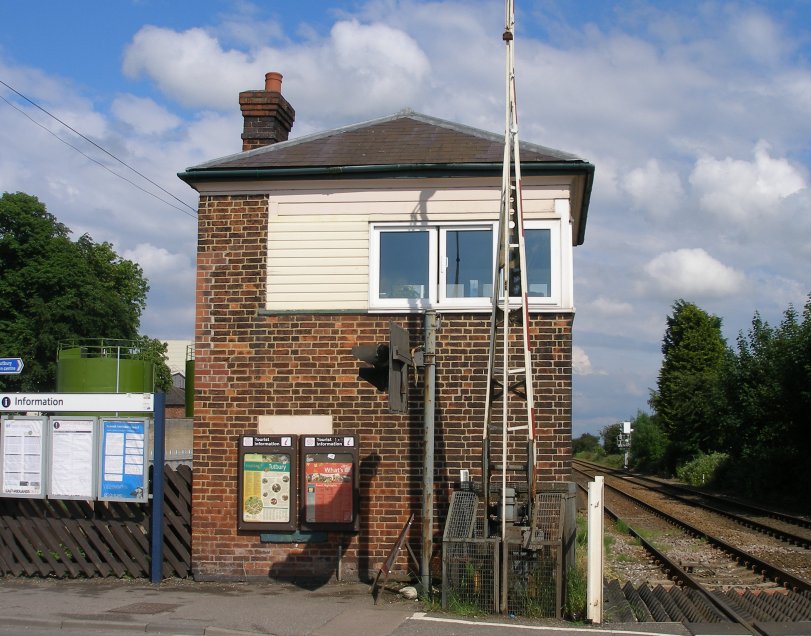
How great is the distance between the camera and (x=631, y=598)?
970cm

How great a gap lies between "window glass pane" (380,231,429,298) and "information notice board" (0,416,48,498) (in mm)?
4594

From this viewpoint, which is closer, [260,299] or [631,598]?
[631,598]

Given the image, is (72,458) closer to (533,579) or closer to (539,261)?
(533,579)

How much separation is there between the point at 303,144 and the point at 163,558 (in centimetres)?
541

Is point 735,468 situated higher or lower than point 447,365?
lower

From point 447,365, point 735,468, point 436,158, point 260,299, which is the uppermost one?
point 436,158

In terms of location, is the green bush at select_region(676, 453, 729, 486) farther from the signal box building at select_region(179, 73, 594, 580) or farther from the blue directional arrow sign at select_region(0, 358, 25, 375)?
the blue directional arrow sign at select_region(0, 358, 25, 375)

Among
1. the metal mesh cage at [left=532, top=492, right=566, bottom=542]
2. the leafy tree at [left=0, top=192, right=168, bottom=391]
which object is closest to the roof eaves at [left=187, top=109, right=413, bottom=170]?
the metal mesh cage at [left=532, top=492, right=566, bottom=542]

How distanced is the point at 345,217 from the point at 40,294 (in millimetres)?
37284

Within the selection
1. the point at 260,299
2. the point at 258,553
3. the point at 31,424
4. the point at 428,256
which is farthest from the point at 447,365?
the point at 31,424

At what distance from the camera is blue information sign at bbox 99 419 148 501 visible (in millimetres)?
11219

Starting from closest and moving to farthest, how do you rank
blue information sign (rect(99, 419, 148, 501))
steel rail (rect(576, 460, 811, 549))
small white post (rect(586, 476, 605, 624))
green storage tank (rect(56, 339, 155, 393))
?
small white post (rect(586, 476, 605, 624))
blue information sign (rect(99, 419, 148, 501))
green storage tank (rect(56, 339, 155, 393))
steel rail (rect(576, 460, 811, 549))

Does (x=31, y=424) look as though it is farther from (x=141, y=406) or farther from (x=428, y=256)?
(x=428, y=256)

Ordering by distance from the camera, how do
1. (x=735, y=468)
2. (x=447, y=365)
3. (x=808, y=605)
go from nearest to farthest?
(x=808, y=605) < (x=447, y=365) < (x=735, y=468)
